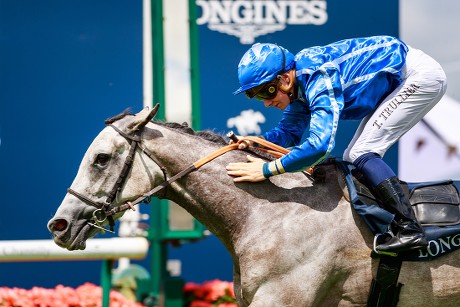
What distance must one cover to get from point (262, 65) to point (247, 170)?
1.65 feet

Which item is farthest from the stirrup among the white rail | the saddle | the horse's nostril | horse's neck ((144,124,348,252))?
the white rail

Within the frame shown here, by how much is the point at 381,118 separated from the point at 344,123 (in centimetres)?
258

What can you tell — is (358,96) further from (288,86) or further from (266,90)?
(266,90)

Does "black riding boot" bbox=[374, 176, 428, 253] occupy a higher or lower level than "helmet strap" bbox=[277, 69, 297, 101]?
lower

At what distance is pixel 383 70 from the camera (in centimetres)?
411

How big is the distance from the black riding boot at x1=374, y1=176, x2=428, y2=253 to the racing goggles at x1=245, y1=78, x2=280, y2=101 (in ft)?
2.20

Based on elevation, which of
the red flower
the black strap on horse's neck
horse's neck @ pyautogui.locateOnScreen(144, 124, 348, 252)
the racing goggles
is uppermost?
the racing goggles

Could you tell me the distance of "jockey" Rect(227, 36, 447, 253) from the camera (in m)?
3.90

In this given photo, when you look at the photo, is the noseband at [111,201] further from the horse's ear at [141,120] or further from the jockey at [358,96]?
the jockey at [358,96]

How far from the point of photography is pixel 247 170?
410 centimetres

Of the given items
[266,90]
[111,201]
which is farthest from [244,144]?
[111,201]

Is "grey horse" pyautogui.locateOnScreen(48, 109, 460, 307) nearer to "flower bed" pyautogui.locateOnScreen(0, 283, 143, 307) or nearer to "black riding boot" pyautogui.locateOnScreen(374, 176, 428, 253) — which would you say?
"black riding boot" pyautogui.locateOnScreen(374, 176, 428, 253)

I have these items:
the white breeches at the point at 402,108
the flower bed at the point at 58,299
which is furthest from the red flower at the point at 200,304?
the white breeches at the point at 402,108

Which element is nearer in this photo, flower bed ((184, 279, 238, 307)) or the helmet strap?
the helmet strap
